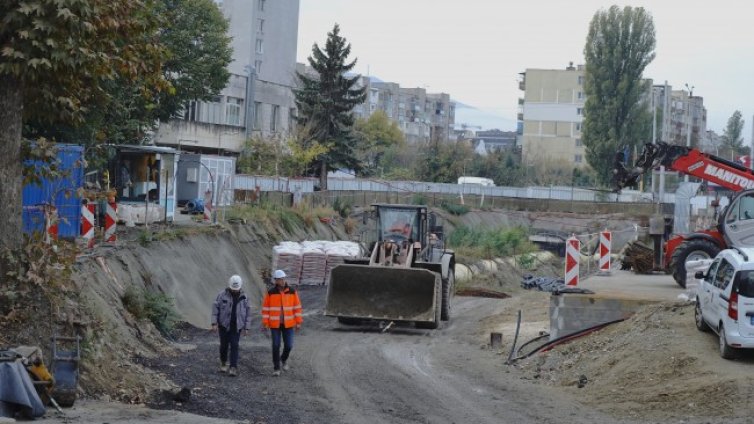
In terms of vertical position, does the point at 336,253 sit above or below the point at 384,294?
above

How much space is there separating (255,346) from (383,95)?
15139 centimetres

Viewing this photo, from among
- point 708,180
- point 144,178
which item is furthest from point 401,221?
point 144,178

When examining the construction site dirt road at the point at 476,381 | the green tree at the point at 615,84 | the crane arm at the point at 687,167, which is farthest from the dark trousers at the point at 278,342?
the green tree at the point at 615,84

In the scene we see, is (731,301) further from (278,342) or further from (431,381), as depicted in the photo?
(278,342)

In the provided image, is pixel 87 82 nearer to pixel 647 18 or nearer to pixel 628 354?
pixel 628 354

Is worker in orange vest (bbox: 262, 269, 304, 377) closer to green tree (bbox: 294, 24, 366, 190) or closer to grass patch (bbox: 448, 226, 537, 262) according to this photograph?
grass patch (bbox: 448, 226, 537, 262)

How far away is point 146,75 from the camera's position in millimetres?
15875

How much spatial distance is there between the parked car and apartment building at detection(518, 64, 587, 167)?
105993mm

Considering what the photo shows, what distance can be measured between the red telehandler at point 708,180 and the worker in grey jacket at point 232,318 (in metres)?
11.7

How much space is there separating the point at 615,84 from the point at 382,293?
59848 mm

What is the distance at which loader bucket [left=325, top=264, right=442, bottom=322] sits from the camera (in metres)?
24.2

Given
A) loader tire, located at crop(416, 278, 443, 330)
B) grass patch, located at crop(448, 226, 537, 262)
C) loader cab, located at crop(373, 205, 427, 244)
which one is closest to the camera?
loader tire, located at crop(416, 278, 443, 330)

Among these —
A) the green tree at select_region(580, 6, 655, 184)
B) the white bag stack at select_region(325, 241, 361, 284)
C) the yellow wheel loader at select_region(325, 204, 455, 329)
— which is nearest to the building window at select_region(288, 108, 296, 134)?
the green tree at select_region(580, 6, 655, 184)

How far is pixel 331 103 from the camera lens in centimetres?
6388
